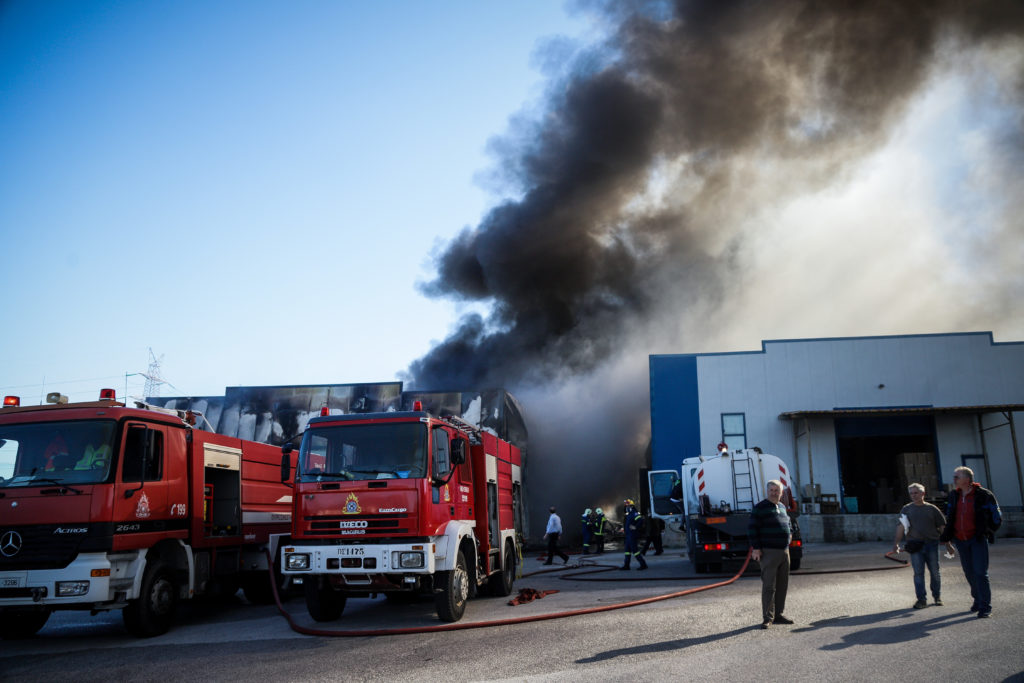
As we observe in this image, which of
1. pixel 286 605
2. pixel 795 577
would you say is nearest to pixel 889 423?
pixel 795 577

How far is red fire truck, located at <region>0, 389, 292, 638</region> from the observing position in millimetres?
8469

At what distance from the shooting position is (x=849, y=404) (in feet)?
85.6

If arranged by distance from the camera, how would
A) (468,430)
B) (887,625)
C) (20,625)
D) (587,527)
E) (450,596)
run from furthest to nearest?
(587,527)
(468,430)
(20,625)
(450,596)
(887,625)

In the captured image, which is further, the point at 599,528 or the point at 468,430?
the point at 599,528

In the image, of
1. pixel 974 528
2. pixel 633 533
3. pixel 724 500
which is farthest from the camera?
pixel 724 500

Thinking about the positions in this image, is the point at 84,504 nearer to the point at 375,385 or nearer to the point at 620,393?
the point at 375,385

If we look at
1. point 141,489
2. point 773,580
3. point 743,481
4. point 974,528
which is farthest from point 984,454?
point 141,489

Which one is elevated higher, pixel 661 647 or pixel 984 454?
pixel 984 454

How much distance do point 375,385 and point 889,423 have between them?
19.5 m

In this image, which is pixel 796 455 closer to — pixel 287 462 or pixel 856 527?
pixel 856 527

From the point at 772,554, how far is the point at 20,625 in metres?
9.45

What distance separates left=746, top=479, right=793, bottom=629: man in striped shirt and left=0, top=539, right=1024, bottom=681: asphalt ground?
A: 322 millimetres

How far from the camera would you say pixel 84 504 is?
8.59m

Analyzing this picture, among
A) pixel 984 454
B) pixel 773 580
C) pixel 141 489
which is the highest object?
pixel 984 454
